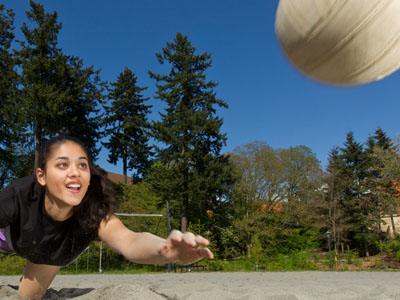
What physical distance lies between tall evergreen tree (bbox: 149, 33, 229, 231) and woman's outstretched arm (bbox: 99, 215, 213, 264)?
1868 cm

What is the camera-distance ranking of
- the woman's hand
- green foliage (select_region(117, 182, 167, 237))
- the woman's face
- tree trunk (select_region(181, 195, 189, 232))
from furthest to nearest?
tree trunk (select_region(181, 195, 189, 232))
green foliage (select_region(117, 182, 167, 237))
the woman's face
the woman's hand

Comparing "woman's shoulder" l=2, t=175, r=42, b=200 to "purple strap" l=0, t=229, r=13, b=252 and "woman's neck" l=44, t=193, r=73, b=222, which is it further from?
"purple strap" l=0, t=229, r=13, b=252

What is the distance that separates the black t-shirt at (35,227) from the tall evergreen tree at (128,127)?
26583 millimetres

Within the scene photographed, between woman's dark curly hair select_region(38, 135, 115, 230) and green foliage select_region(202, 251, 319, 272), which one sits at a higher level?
woman's dark curly hair select_region(38, 135, 115, 230)

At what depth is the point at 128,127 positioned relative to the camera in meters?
29.0

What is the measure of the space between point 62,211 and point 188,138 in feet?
66.8

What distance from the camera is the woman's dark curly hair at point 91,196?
2.52 m

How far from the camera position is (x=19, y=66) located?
21.3 m

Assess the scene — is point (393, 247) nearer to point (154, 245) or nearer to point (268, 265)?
point (268, 265)

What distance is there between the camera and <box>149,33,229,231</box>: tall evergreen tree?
21.8 metres

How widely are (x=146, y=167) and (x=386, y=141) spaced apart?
20278mm

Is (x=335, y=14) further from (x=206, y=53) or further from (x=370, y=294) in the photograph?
(x=206, y=53)

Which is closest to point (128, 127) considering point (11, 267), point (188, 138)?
point (188, 138)

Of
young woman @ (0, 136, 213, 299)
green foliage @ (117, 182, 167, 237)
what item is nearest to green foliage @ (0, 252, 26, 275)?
green foliage @ (117, 182, 167, 237)
